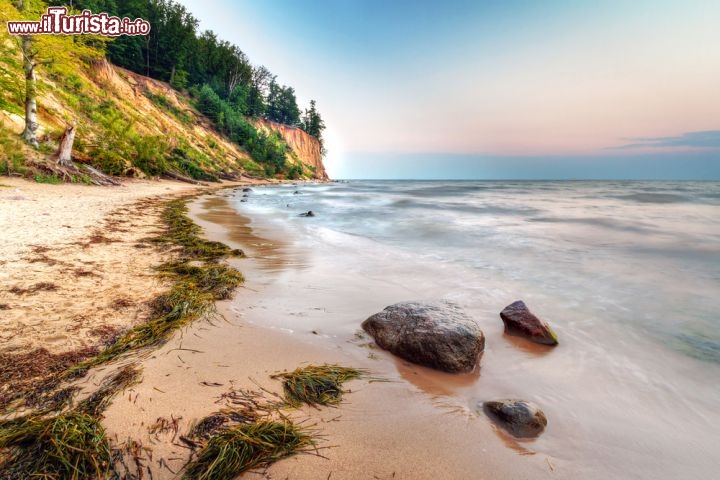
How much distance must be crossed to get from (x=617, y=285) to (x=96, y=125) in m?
25.7

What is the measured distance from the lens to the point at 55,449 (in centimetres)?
142

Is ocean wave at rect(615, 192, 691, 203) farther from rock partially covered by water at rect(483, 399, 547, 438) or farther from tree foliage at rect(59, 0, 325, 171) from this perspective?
tree foliage at rect(59, 0, 325, 171)

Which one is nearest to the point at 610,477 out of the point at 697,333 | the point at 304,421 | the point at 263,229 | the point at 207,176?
the point at 304,421

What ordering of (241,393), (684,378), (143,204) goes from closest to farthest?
(241,393) < (684,378) < (143,204)

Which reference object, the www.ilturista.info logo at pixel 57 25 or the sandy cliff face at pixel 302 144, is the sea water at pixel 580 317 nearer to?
the www.ilturista.info logo at pixel 57 25

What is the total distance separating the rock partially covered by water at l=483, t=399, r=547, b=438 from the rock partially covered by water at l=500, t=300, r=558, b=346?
1297mm

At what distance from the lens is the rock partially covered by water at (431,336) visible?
258cm

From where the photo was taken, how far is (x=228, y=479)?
1.43m

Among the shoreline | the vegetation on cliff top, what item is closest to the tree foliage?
the vegetation on cliff top

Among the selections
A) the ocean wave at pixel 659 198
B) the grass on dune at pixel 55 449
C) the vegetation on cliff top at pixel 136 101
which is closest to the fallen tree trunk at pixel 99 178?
the vegetation on cliff top at pixel 136 101

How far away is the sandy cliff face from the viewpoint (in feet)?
206

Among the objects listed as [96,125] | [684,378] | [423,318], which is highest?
[96,125]

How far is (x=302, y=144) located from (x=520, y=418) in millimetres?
73387

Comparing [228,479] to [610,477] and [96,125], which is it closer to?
[610,477]
